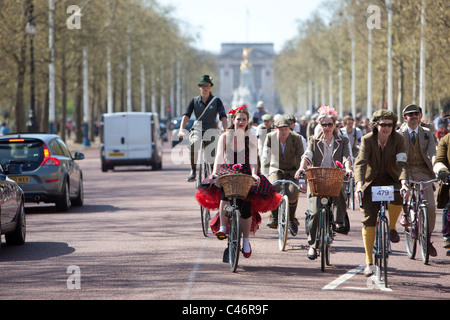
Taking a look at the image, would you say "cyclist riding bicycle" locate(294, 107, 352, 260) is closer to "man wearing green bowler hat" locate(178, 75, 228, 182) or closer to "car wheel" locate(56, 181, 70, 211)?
"man wearing green bowler hat" locate(178, 75, 228, 182)

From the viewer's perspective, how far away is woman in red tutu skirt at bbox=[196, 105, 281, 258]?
34.1 ft

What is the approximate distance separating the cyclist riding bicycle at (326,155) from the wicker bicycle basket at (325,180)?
79 cm

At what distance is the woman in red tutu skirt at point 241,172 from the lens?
1039 cm

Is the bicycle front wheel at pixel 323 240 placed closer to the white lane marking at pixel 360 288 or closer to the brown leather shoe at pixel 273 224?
the white lane marking at pixel 360 288

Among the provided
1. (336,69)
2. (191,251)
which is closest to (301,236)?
(191,251)

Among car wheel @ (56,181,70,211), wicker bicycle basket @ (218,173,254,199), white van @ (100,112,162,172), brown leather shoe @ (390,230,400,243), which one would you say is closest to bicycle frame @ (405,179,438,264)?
brown leather shoe @ (390,230,400,243)

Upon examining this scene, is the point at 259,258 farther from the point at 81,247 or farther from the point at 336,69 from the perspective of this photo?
the point at 336,69

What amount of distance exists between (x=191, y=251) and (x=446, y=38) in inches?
932

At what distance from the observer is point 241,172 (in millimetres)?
10453

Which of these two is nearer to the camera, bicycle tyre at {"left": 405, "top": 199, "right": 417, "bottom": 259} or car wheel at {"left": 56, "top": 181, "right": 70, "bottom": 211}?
bicycle tyre at {"left": 405, "top": 199, "right": 417, "bottom": 259}

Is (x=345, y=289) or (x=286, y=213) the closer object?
(x=345, y=289)

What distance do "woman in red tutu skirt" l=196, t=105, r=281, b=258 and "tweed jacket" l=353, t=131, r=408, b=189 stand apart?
1.31 m

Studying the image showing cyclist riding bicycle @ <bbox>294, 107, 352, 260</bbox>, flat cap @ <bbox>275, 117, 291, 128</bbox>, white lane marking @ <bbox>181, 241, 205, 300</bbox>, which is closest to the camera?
white lane marking @ <bbox>181, 241, 205, 300</bbox>
